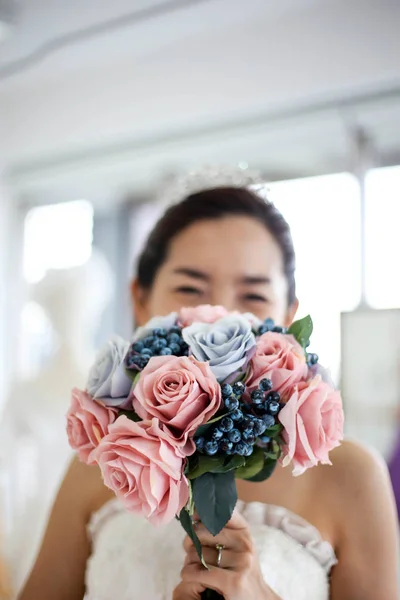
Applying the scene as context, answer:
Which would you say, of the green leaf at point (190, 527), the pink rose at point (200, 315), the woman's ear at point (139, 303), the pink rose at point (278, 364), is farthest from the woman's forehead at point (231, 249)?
the green leaf at point (190, 527)

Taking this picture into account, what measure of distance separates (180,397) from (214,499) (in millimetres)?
134

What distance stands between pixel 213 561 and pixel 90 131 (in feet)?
3.31

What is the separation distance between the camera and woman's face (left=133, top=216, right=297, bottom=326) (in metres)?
1.07

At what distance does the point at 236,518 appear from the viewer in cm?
73

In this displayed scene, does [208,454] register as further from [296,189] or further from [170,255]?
[296,189]

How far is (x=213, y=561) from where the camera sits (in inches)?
28.4

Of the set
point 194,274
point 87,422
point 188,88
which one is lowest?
point 87,422

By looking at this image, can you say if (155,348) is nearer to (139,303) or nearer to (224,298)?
(224,298)

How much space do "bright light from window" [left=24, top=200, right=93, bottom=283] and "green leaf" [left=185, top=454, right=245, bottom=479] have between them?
87cm

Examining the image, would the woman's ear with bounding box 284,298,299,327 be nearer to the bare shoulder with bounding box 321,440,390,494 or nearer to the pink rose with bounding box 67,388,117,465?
the bare shoulder with bounding box 321,440,390,494

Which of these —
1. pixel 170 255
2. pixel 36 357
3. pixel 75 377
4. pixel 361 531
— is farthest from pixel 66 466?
pixel 361 531

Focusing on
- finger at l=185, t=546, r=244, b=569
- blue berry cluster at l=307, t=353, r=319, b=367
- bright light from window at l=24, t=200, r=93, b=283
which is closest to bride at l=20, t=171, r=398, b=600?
finger at l=185, t=546, r=244, b=569

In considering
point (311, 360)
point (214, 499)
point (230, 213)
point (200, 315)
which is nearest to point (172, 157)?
point (230, 213)

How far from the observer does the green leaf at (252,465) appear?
705 mm
